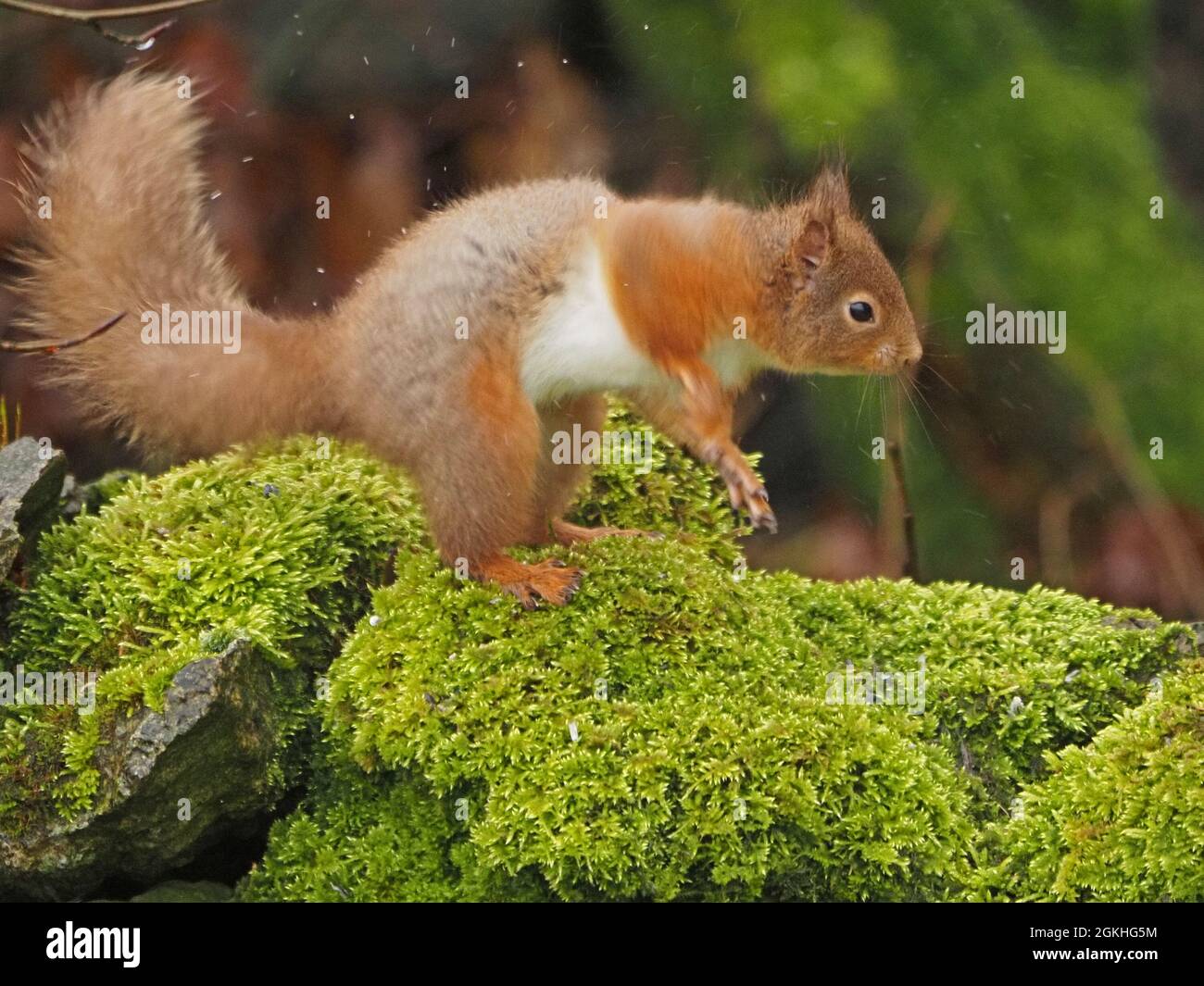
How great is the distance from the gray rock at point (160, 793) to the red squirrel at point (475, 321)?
791 millimetres

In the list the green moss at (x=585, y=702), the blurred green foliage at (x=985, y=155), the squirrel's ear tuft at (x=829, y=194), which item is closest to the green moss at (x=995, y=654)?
the green moss at (x=585, y=702)

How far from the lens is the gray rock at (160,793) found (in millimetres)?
3633

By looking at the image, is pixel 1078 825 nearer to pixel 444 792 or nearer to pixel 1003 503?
pixel 444 792

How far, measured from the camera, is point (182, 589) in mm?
4234

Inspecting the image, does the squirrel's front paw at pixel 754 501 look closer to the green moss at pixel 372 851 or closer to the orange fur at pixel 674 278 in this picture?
the orange fur at pixel 674 278

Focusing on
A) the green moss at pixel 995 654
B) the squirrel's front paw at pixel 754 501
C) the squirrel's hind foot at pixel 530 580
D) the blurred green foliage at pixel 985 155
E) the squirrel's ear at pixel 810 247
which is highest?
the blurred green foliage at pixel 985 155

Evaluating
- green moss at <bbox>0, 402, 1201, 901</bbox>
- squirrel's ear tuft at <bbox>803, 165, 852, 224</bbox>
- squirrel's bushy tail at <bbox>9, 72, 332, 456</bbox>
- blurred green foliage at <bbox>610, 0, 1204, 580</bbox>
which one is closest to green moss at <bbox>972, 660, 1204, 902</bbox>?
green moss at <bbox>0, 402, 1201, 901</bbox>

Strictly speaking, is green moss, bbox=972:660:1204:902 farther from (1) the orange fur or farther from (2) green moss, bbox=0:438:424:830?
(2) green moss, bbox=0:438:424:830

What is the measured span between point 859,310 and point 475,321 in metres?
1.11

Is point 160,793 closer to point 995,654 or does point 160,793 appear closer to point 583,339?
point 583,339

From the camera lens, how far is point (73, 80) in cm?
729

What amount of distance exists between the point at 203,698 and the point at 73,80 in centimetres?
475

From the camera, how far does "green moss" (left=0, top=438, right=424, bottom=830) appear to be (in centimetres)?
375
